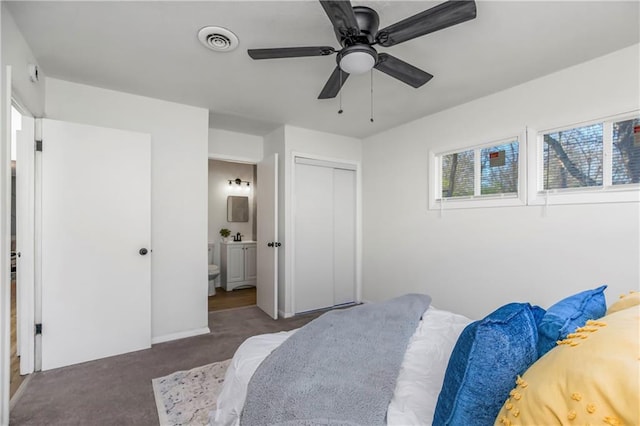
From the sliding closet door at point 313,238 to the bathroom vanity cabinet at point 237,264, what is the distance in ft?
6.10

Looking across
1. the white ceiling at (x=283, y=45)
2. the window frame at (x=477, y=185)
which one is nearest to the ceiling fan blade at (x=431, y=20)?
the white ceiling at (x=283, y=45)

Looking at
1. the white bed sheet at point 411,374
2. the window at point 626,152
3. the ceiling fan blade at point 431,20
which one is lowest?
the white bed sheet at point 411,374

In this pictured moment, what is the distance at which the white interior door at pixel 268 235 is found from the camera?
3701 mm

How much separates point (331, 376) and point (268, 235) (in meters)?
2.75

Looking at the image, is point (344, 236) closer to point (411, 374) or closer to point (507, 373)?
point (411, 374)

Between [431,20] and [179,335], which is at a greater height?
[431,20]

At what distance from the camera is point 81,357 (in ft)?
8.50

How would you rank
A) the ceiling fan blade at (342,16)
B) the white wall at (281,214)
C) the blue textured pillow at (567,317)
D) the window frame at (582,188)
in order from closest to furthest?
the blue textured pillow at (567,317) → the ceiling fan blade at (342,16) → the window frame at (582,188) → the white wall at (281,214)

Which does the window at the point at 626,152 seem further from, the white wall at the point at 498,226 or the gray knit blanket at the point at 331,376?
the gray knit blanket at the point at 331,376

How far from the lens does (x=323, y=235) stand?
4113 millimetres

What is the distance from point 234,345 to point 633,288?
317 cm

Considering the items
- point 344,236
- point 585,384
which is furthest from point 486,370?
point 344,236

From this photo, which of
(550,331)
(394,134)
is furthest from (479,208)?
(550,331)

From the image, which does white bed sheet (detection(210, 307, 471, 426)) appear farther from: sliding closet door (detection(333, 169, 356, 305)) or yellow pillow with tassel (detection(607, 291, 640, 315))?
sliding closet door (detection(333, 169, 356, 305))
